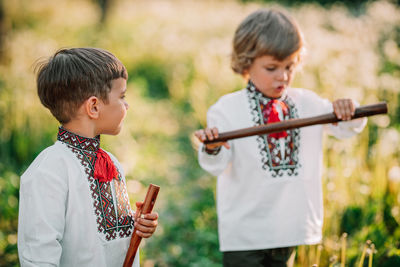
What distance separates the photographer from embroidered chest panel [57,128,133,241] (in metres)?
1.62

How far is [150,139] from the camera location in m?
5.17

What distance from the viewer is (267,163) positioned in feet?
6.83

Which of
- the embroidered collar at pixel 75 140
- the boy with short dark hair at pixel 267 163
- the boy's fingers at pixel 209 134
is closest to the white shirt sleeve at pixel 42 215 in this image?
the embroidered collar at pixel 75 140

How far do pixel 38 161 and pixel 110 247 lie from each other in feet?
1.38

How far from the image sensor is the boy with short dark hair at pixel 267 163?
82.4 inches

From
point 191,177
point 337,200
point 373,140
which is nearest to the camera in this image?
point 337,200

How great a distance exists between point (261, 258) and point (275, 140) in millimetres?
597

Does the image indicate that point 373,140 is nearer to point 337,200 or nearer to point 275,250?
point 337,200

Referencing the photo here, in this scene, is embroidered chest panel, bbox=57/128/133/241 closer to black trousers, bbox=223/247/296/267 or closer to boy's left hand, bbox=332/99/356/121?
black trousers, bbox=223/247/296/267

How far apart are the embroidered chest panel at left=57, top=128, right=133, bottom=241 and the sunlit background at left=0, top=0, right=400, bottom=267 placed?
3.46 feet

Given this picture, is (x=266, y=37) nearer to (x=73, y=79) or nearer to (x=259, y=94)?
(x=259, y=94)

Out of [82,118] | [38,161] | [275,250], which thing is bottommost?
[275,250]

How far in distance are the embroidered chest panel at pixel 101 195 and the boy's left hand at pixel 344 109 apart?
40.0 inches

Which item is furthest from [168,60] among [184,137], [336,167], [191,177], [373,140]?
[336,167]
